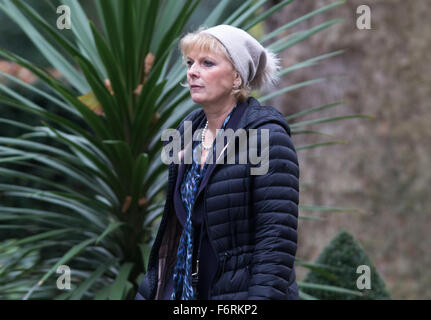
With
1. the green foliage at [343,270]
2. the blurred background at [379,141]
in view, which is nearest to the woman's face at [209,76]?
the green foliage at [343,270]

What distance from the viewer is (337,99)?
18.0 feet

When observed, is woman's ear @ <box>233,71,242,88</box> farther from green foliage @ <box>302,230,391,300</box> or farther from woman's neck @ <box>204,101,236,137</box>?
green foliage @ <box>302,230,391,300</box>

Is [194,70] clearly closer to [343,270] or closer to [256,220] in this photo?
[256,220]

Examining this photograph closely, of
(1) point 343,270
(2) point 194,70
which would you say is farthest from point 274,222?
(1) point 343,270

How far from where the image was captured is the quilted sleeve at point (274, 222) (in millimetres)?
1636

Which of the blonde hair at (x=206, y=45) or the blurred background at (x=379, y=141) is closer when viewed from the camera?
the blonde hair at (x=206, y=45)

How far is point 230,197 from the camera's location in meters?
1.70

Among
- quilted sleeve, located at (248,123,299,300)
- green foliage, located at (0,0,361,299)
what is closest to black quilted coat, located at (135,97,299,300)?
quilted sleeve, located at (248,123,299,300)

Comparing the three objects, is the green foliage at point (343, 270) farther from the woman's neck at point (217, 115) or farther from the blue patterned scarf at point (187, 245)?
the woman's neck at point (217, 115)

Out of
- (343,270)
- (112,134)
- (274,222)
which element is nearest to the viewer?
(274,222)

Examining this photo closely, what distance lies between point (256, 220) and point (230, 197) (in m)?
0.10
